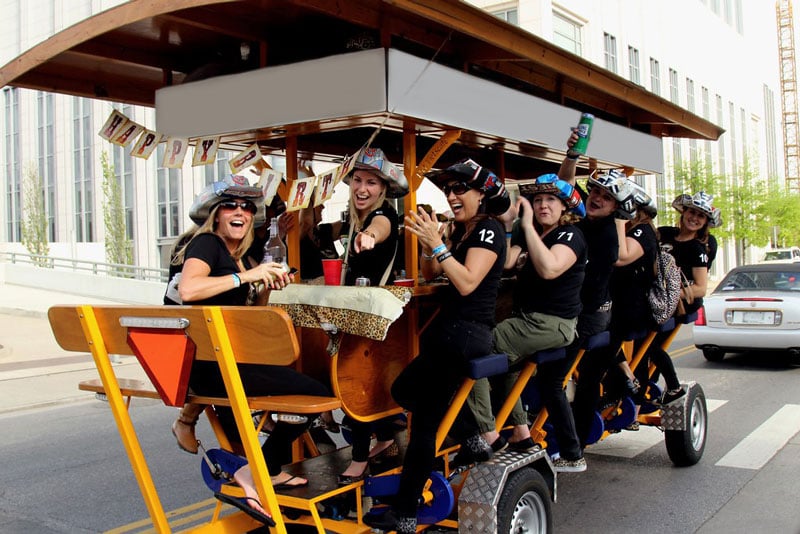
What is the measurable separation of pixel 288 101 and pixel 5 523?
3.84 m

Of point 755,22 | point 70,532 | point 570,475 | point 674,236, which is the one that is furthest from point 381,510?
point 755,22

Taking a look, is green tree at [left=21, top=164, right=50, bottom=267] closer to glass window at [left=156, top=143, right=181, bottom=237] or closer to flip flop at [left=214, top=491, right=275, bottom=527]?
glass window at [left=156, top=143, right=181, bottom=237]

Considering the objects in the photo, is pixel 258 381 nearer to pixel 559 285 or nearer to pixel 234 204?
pixel 234 204

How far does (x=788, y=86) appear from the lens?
3605 inches

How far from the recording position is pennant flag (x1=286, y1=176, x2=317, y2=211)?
4.28 meters

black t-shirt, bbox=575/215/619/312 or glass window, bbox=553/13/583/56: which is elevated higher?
glass window, bbox=553/13/583/56

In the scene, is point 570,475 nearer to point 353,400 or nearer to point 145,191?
point 353,400

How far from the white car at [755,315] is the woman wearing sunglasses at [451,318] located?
8.75 m

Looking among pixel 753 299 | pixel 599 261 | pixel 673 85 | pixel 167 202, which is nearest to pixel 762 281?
pixel 753 299

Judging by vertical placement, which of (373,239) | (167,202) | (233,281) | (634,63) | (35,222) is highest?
(634,63)

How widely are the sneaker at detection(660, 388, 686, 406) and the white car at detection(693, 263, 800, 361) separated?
5.63 meters

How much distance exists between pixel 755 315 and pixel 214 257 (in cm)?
1088

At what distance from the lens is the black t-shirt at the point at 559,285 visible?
16.0 feet

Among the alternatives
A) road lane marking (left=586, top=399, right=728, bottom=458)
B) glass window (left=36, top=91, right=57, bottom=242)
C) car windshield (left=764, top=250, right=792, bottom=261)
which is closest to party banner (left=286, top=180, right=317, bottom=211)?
road lane marking (left=586, top=399, right=728, bottom=458)
